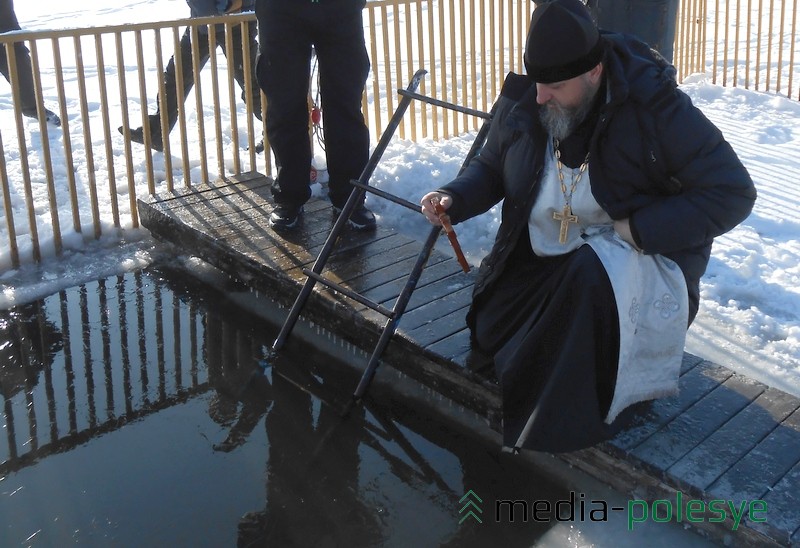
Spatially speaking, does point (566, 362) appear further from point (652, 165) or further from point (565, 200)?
point (652, 165)

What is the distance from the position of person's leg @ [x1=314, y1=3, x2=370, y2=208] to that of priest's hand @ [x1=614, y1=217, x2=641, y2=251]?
216cm

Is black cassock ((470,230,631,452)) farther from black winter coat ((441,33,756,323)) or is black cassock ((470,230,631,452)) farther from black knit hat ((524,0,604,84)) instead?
black knit hat ((524,0,604,84))

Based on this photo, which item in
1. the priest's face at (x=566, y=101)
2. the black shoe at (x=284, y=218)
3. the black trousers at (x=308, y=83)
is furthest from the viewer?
the black shoe at (x=284, y=218)

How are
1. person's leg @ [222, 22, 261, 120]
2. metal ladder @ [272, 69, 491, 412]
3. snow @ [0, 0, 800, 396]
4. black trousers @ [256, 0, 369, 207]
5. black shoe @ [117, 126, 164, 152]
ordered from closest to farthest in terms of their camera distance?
metal ladder @ [272, 69, 491, 412]
snow @ [0, 0, 800, 396]
black trousers @ [256, 0, 369, 207]
person's leg @ [222, 22, 261, 120]
black shoe @ [117, 126, 164, 152]

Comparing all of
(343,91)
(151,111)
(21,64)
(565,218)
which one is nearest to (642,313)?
(565,218)

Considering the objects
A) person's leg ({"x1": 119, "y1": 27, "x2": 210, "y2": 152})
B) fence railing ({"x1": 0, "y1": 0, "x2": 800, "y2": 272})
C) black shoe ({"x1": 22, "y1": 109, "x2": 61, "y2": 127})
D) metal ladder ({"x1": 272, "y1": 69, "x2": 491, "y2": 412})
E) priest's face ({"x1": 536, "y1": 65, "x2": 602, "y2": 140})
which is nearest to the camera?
priest's face ({"x1": 536, "y1": 65, "x2": 602, "y2": 140})

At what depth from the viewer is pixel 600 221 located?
3061mm

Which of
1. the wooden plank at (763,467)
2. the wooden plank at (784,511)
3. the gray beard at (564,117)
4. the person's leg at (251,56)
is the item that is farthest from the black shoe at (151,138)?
Result: the wooden plank at (784,511)

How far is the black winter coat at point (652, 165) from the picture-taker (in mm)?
2789

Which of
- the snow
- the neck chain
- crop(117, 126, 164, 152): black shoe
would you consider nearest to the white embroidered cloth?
the neck chain

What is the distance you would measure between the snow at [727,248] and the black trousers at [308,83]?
71cm

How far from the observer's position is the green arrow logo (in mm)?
3064

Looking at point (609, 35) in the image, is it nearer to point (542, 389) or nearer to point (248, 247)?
point (542, 389)

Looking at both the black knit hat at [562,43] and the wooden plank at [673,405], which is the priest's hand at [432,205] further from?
the wooden plank at [673,405]
